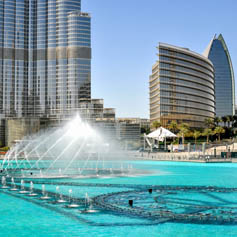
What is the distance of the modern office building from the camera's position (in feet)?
518

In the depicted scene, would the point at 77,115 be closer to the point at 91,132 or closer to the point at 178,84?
the point at 91,132

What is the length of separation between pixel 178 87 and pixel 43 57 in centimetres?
5965

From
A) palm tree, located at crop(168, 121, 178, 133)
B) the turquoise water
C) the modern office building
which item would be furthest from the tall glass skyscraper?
the turquoise water

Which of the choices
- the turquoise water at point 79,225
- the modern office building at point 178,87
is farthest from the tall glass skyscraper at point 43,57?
the turquoise water at point 79,225

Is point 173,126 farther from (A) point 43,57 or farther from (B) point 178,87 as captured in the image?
(A) point 43,57

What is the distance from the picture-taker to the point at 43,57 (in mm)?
160750

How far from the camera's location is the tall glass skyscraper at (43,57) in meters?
157

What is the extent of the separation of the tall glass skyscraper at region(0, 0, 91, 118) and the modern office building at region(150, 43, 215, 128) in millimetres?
30530

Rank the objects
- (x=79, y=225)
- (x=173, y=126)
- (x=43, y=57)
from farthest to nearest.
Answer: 1. (x=43, y=57)
2. (x=173, y=126)
3. (x=79, y=225)

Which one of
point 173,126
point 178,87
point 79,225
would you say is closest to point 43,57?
point 178,87

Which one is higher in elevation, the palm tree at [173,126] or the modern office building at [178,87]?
the modern office building at [178,87]

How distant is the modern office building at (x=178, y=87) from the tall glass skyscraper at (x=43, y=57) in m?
30.5

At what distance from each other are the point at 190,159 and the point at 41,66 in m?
102

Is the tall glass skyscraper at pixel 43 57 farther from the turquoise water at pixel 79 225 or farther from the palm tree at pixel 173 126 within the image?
the turquoise water at pixel 79 225
